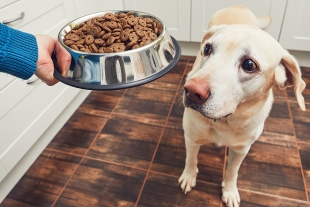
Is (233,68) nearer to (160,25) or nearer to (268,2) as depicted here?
(160,25)

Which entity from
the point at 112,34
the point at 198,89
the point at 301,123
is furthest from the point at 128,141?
the point at 301,123

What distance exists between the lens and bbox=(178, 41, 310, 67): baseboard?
8.00ft

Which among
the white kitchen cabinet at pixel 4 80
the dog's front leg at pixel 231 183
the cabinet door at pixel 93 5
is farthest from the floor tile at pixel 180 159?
the cabinet door at pixel 93 5

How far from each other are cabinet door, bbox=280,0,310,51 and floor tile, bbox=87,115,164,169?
4.45 feet

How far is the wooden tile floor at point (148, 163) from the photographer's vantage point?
1.50m

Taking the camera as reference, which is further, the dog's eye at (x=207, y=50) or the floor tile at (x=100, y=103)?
the floor tile at (x=100, y=103)

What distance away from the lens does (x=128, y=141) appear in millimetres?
1832

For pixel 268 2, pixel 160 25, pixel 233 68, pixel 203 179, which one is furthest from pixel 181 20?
pixel 233 68

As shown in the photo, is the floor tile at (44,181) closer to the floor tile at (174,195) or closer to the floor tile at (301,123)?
the floor tile at (174,195)

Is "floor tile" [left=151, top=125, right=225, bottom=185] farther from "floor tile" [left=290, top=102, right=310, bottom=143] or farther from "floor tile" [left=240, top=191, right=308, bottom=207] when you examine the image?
"floor tile" [left=290, top=102, right=310, bottom=143]

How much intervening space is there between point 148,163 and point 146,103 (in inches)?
23.4

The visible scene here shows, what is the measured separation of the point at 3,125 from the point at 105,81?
789 mm

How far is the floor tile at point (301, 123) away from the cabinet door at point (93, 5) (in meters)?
1.73

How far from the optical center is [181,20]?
247 cm
